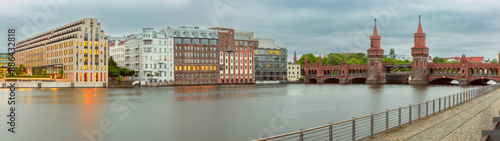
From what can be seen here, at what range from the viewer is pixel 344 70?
188000 millimetres

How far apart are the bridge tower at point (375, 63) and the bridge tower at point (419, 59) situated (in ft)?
45.4

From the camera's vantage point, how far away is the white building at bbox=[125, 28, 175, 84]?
13862 centimetres

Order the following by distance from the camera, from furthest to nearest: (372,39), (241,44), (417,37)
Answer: (372,39), (417,37), (241,44)

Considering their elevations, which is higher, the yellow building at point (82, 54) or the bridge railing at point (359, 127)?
the yellow building at point (82, 54)

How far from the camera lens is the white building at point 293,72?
189750mm

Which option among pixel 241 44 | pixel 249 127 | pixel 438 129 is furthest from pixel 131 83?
pixel 438 129

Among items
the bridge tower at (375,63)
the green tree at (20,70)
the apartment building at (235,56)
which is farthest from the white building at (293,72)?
the green tree at (20,70)

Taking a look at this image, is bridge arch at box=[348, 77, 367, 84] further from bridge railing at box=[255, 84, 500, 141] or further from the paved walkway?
the paved walkway

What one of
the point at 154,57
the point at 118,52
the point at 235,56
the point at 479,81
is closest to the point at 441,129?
the point at 154,57

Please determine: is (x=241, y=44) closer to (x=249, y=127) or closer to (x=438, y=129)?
(x=249, y=127)

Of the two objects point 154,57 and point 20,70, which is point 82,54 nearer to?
point 154,57

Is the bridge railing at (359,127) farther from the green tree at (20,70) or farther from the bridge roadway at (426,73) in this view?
the green tree at (20,70)

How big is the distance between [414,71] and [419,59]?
4916 mm

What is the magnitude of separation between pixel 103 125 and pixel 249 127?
13.1 meters
